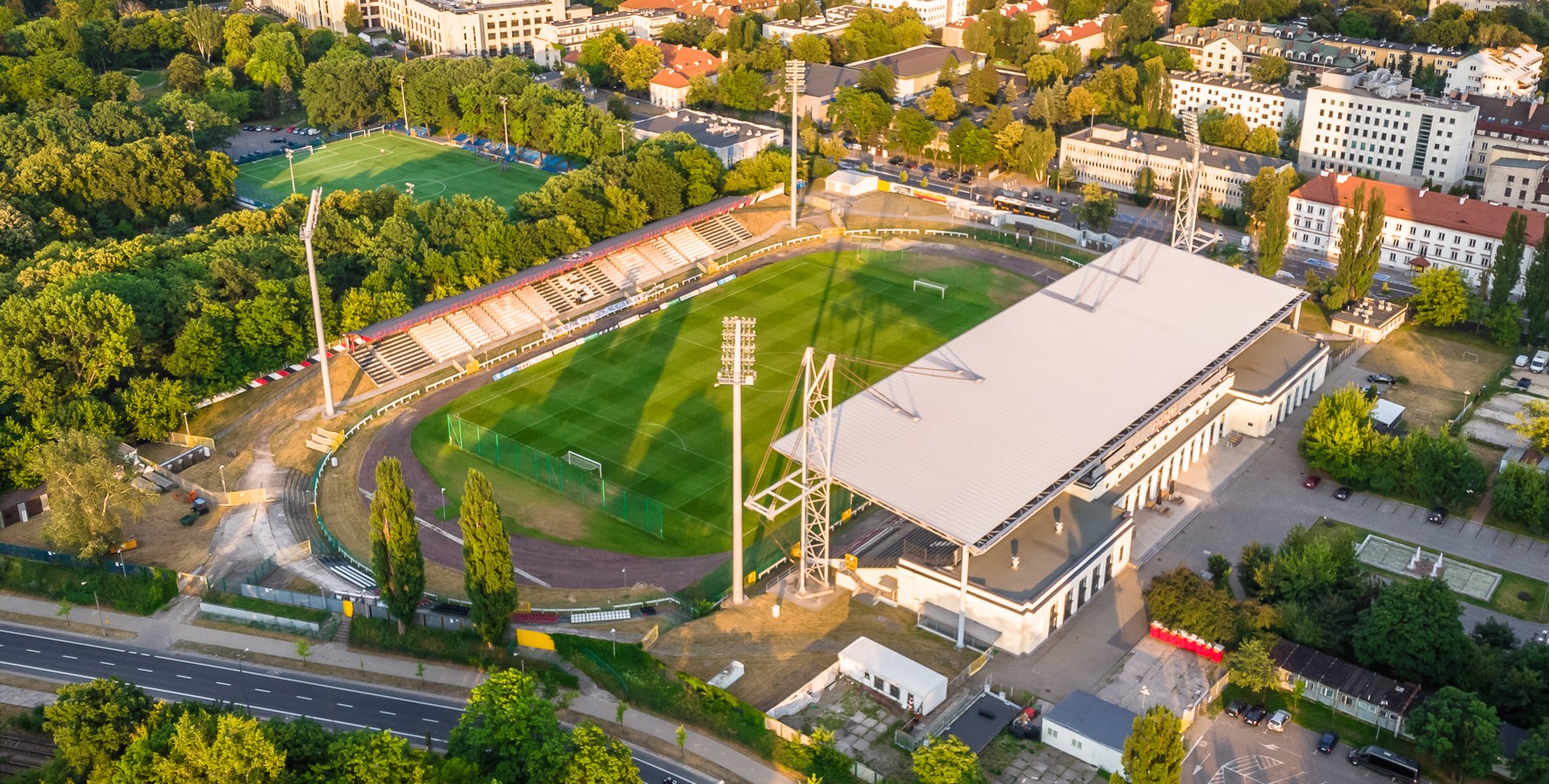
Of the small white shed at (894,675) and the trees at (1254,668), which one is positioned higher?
the trees at (1254,668)

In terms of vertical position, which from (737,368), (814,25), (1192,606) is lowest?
(1192,606)

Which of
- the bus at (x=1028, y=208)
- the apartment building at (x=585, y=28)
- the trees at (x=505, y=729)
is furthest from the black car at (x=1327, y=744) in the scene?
the apartment building at (x=585, y=28)

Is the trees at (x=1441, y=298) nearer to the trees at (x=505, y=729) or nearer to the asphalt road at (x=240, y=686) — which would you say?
the asphalt road at (x=240, y=686)

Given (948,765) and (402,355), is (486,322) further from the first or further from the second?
(948,765)

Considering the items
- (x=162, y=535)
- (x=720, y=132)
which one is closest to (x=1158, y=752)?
(x=162, y=535)

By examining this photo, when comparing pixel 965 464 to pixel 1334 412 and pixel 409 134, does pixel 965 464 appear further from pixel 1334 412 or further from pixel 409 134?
pixel 409 134

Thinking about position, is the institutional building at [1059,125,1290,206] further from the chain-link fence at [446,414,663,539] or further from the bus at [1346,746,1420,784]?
the bus at [1346,746,1420,784]

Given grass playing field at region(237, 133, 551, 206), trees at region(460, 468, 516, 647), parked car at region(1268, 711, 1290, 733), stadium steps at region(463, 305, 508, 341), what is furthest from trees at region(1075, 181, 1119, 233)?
trees at region(460, 468, 516, 647)
